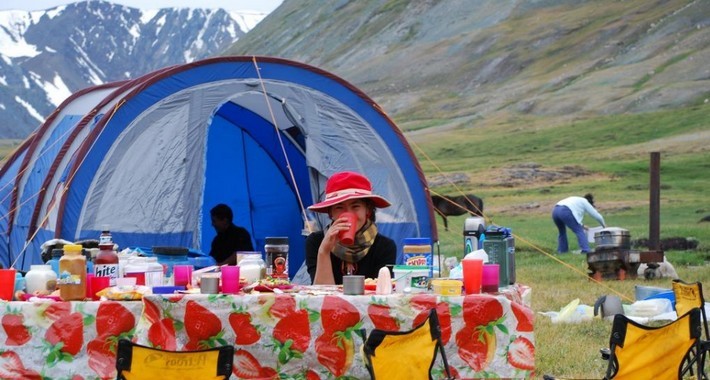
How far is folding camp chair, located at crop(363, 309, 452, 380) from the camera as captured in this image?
15.3 ft

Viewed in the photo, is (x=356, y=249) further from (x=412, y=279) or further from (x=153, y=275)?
(x=153, y=275)

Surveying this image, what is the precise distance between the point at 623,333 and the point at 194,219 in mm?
5421

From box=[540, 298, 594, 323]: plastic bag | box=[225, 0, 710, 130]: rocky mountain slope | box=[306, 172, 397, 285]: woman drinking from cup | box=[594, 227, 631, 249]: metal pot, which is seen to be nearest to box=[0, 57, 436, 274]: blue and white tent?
box=[540, 298, 594, 323]: plastic bag

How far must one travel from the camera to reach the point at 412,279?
540 cm

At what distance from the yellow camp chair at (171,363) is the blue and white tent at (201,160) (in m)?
4.50

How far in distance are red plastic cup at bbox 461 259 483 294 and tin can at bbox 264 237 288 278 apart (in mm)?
1064

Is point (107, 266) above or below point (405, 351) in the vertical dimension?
above

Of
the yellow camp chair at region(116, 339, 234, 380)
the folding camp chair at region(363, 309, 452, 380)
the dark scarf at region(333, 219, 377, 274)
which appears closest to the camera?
the yellow camp chair at region(116, 339, 234, 380)

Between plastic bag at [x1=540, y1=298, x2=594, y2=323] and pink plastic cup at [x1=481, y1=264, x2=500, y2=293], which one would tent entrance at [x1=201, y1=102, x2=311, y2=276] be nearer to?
plastic bag at [x1=540, y1=298, x2=594, y2=323]

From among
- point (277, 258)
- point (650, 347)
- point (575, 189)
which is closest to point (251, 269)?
point (277, 258)

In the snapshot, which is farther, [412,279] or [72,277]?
[412,279]

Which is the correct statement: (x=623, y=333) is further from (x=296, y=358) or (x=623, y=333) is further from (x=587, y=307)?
(x=587, y=307)

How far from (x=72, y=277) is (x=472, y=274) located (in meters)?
1.88

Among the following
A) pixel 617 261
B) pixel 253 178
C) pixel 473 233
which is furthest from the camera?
pixel 617 261
